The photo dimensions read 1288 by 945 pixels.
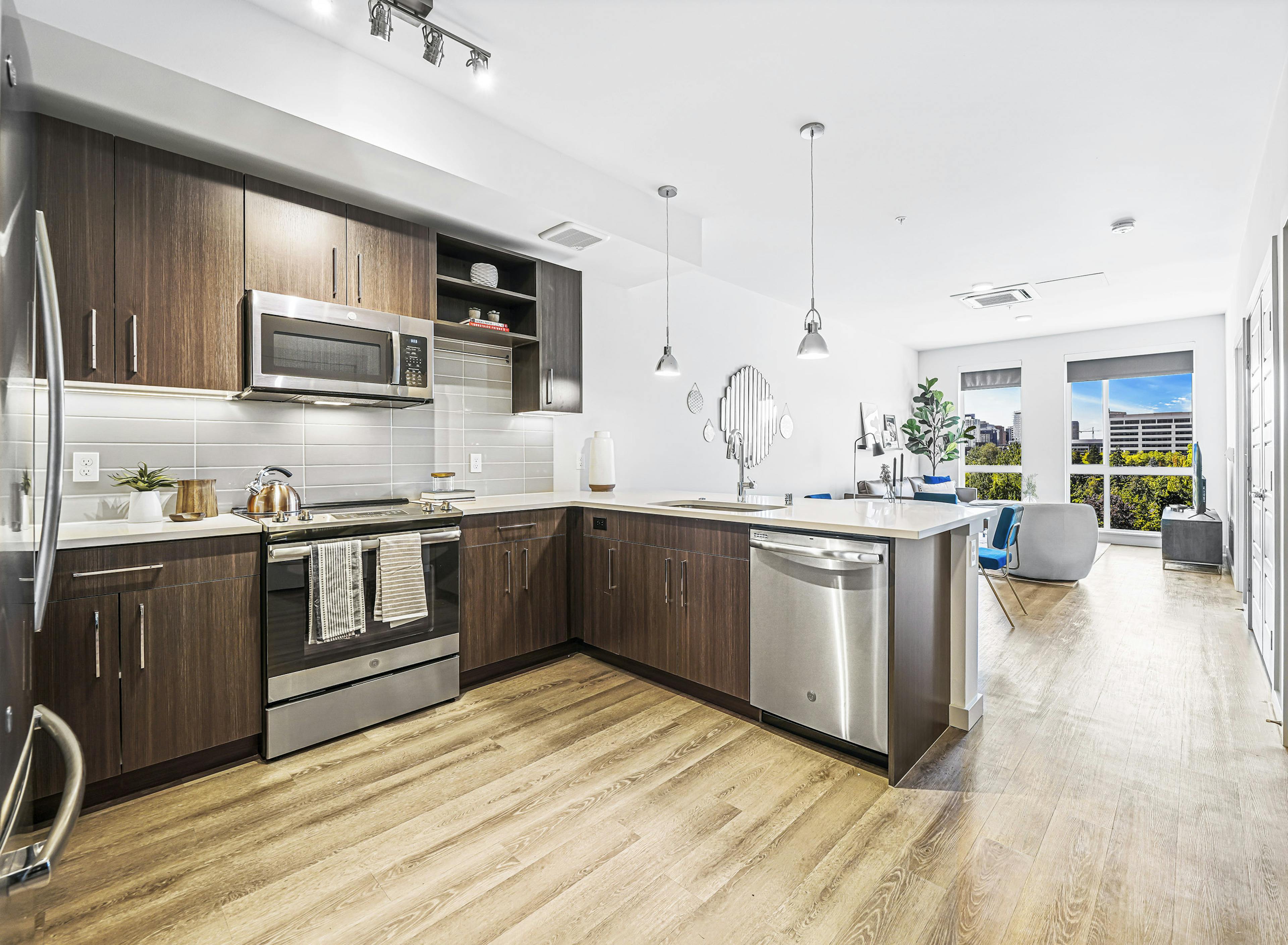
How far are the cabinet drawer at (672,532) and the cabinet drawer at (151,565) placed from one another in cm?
→ 160

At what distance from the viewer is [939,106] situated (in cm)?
277

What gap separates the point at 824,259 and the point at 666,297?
1340 millimetres

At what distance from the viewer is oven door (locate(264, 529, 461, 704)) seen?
2.34m

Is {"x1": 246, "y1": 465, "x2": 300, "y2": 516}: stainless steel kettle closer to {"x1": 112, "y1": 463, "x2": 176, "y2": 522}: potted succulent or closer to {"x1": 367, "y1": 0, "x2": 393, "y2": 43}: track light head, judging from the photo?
{"x1": 112, "y1": 463, "x2": 176, "y2": 522}: potted succulent

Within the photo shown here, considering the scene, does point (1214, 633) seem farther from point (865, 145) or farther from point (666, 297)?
point (666, 297)

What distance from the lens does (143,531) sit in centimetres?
209

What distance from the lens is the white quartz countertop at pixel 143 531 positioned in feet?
6.38

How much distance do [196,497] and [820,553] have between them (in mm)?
2501

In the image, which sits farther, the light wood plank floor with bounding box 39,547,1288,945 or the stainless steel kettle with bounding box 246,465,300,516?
the stainless steel kettle with bounding box 246,465,300,516

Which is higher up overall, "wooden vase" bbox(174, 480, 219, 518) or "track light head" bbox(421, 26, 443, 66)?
"track light head" bbox(421, 26, 443, 66)

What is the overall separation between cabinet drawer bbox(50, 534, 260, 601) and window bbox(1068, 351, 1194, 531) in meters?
8.31

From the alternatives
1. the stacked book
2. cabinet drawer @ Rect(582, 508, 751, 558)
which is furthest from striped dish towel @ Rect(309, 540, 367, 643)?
the stacked book

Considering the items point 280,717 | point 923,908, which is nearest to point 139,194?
point 280,717

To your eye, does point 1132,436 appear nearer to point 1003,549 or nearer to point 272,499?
point 1003,549
